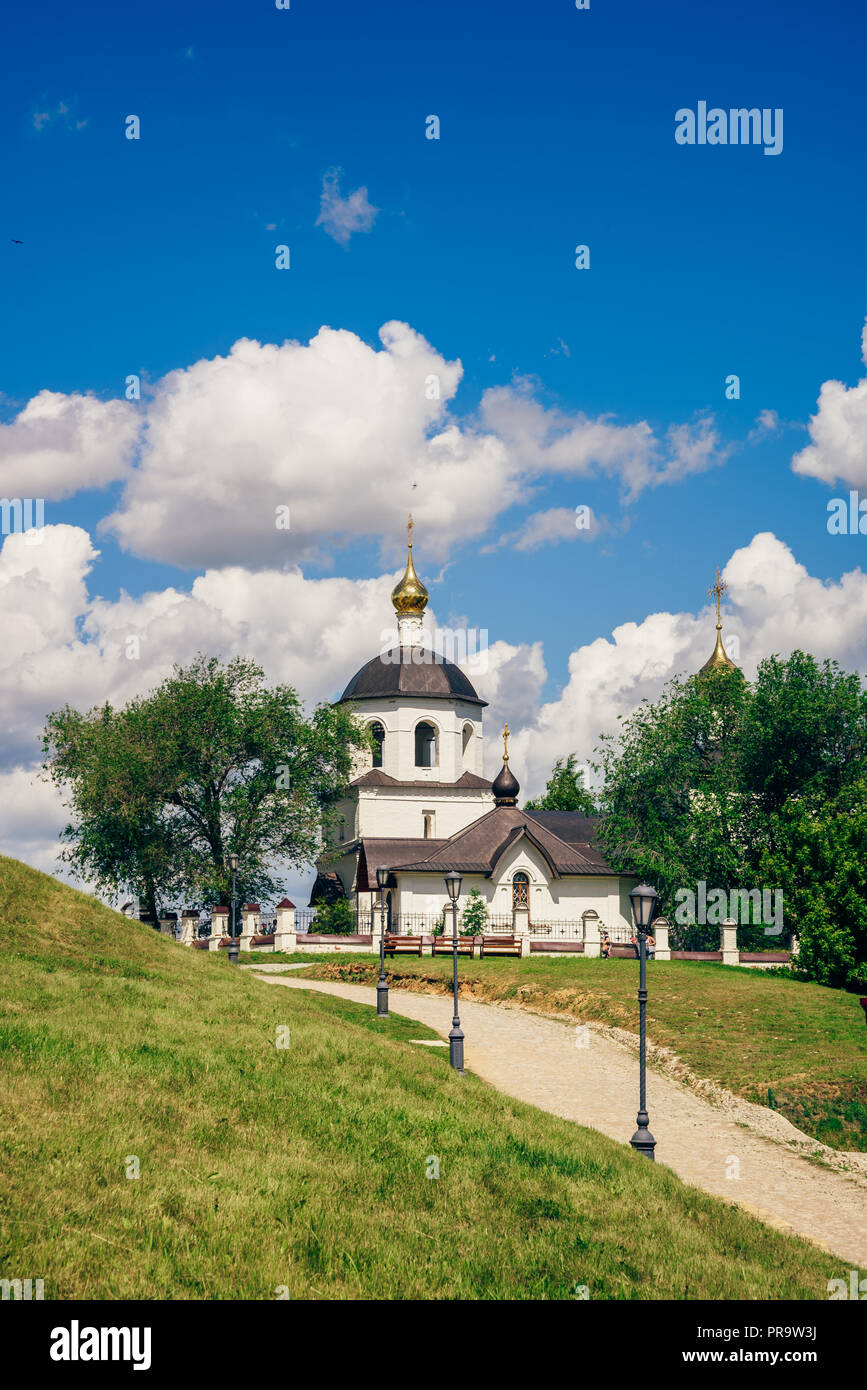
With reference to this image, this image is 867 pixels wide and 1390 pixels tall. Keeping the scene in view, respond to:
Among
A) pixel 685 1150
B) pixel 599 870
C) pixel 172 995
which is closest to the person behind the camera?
pixel 685 1150

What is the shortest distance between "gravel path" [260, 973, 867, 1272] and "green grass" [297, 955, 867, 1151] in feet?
Result: 3.23

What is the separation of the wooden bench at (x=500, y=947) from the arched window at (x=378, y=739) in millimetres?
15926

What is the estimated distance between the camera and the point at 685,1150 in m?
14.2

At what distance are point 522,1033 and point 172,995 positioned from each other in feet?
33.1

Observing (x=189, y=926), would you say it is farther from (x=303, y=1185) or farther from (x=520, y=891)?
(x=303, y=1185)

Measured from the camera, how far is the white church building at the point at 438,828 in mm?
41969

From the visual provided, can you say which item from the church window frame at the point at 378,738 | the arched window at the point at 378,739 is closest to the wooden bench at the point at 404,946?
the church window frame at the point at 378,738

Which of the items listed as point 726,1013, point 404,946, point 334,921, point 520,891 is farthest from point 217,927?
point 726,1013

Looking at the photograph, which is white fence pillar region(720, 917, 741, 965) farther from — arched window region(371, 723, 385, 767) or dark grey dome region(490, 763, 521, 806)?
arched window region(371, 723, 385, 767)

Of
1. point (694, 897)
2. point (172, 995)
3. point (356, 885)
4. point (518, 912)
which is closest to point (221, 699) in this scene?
point (356, 885)

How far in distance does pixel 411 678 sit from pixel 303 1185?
4273 centimetres

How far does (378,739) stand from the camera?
5131cm

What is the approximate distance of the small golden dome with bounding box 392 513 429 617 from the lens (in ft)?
176
